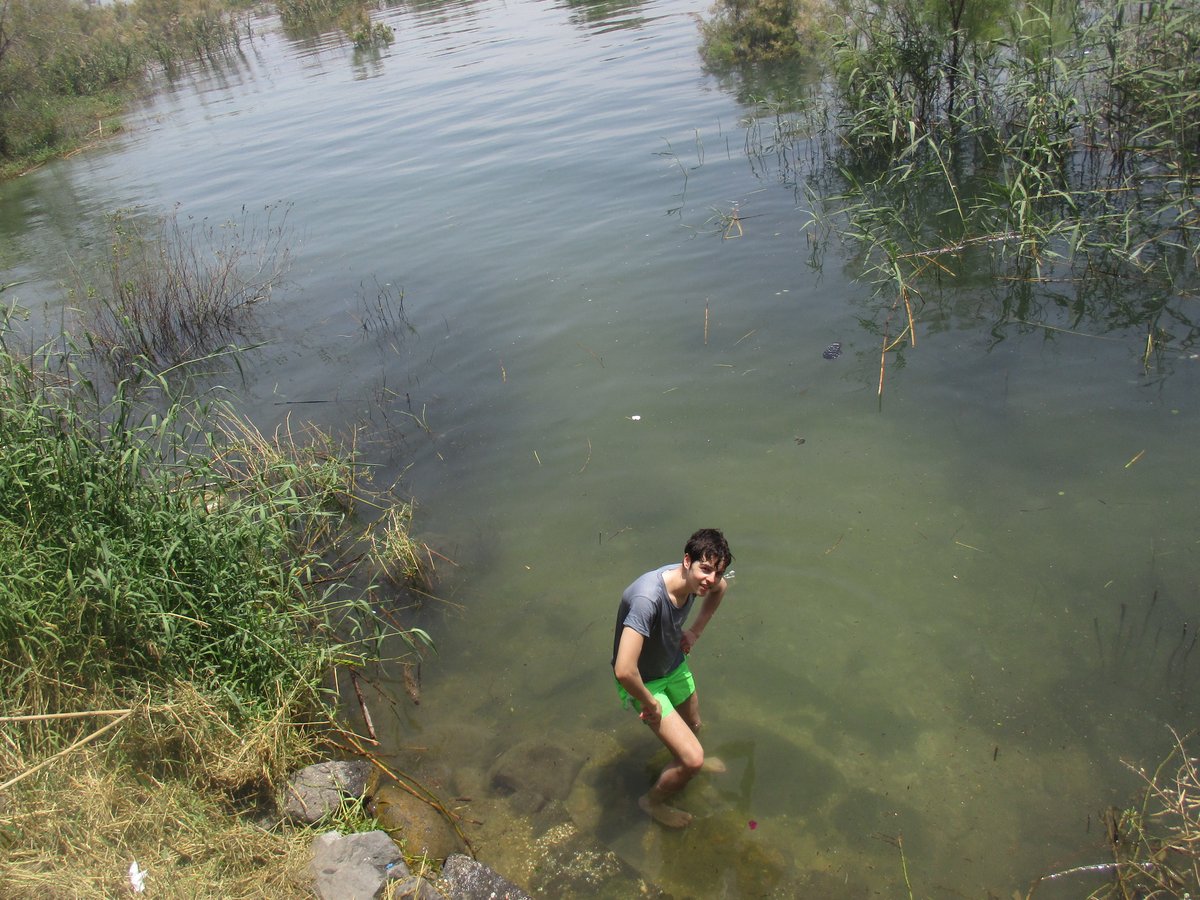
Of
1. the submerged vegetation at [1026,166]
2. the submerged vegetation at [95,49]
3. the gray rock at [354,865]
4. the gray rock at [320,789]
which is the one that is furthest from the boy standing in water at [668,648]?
the submerged vegetation at [95,49]

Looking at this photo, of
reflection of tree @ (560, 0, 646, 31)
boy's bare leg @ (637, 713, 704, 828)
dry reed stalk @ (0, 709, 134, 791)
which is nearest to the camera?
dry reed stalk @ (0, 709, 134, 791)

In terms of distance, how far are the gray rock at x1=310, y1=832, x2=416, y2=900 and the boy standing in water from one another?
133 centimetres

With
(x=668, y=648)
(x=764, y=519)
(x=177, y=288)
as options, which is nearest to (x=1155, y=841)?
(x=668, y=648)

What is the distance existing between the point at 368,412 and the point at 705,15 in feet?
62.9

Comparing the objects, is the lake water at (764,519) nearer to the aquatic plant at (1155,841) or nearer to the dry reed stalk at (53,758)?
the aquatic plant at (1155,841)

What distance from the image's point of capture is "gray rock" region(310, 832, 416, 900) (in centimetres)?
393

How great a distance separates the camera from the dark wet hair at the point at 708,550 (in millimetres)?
4043

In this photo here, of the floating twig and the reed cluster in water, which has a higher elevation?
the reed cluster in water

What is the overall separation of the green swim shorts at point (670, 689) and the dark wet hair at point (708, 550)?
2.54 feet

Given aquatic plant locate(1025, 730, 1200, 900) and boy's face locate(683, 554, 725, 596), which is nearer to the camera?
aquatic plant locate(1025, 730, 1200, 900)

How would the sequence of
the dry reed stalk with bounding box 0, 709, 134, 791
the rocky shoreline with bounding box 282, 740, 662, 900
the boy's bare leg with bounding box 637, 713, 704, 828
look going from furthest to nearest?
the boy's bare leg with bounding box 637, 713, 704, 828 < the rocky shoreline with bounding box 282, 740, 662, 900 < the dry reed stalk with bounding box 0, 709, 134, 791

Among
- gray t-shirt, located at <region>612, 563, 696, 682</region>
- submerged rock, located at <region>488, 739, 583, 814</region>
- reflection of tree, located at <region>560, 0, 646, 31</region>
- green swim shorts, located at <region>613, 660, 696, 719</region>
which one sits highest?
reflection of tree, located at <region>560, 0, 646, 31</region>

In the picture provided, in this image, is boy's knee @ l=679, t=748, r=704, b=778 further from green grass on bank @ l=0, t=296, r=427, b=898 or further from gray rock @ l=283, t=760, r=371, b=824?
green grass on bank @ l=0, t=296, r=427, b=898

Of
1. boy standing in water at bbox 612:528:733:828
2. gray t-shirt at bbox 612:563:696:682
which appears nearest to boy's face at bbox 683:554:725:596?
boy standing in water at bbox 612:528:733:828
